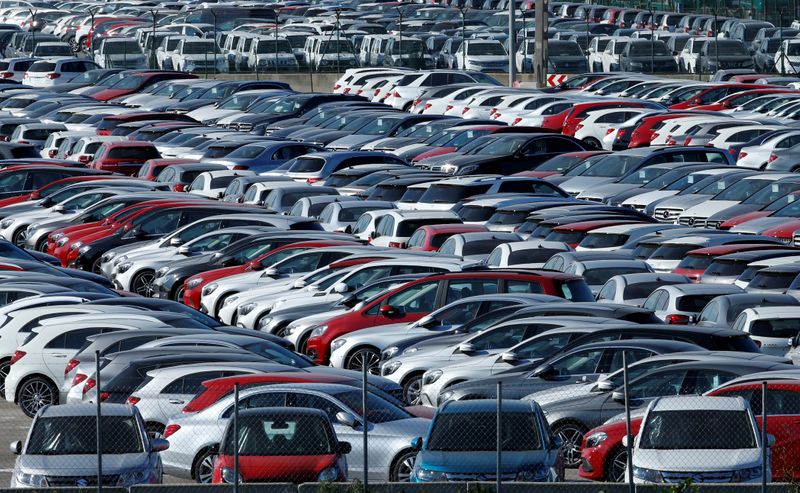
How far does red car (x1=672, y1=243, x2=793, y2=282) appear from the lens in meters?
25.0

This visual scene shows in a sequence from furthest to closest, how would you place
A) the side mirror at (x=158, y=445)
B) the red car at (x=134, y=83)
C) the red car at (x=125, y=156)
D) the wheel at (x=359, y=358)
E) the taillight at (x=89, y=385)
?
the red car at (x=134, y=83)
the red car at (x=125, y=156)
the wheel at (x=359, y=358)
the taillight at (x=89, y=385)
the side mirror at (x=158, y=445)

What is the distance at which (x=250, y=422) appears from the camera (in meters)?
14.9

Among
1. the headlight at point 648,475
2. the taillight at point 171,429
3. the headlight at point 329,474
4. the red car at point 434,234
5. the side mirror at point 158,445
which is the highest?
the side mirror at point 158,445

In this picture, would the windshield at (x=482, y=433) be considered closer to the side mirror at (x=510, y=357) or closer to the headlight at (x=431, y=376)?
the side mirror at (x=510, y=357)

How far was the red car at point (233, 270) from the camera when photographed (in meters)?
26.5

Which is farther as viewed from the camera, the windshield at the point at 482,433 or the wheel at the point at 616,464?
the wheel at the point at 616,464

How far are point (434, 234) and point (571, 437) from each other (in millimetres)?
10497

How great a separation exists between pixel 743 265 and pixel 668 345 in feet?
19.8

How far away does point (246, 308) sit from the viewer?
82.2 ft

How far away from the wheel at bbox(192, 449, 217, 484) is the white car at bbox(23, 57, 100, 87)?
4472cm

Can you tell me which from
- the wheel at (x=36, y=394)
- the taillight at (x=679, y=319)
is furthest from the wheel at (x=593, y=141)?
the wheel at (x=36, y=394)

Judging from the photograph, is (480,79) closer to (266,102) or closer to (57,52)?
(266,102)

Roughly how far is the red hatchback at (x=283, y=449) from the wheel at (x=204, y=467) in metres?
1.01

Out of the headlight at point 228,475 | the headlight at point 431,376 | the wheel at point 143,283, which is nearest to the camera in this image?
the headlight at point 228,475
